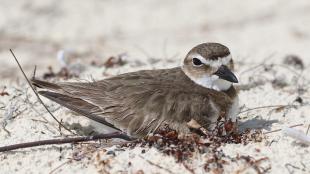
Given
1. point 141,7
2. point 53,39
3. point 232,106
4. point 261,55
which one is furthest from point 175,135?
point 141,7

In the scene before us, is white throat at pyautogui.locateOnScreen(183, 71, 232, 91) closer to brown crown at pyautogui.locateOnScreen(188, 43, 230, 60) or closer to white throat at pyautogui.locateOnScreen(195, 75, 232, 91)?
white throat at pyautogui.locateOnScreen(195, 75, 232, 91)

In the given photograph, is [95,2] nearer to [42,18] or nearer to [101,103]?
[42,18]

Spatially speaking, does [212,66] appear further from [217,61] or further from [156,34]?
[156,34]

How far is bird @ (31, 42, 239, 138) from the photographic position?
525cm

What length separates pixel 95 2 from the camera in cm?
1162

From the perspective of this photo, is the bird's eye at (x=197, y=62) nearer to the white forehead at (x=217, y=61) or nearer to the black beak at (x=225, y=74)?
the white forehead at (x=217, y=61)

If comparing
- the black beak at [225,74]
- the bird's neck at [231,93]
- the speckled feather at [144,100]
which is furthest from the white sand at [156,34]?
the speckled feather at [144,100]

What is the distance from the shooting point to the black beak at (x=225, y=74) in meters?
5.52

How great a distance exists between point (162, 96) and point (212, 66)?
1.96 ft

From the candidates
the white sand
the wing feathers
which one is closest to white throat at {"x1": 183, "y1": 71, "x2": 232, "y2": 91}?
the white sand

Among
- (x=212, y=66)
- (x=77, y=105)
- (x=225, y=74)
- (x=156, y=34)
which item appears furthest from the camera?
(x=156, y=34)

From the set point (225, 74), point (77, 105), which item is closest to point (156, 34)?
point (225, 74)

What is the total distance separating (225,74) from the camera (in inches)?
219

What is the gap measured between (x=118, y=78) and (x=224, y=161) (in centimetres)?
144
